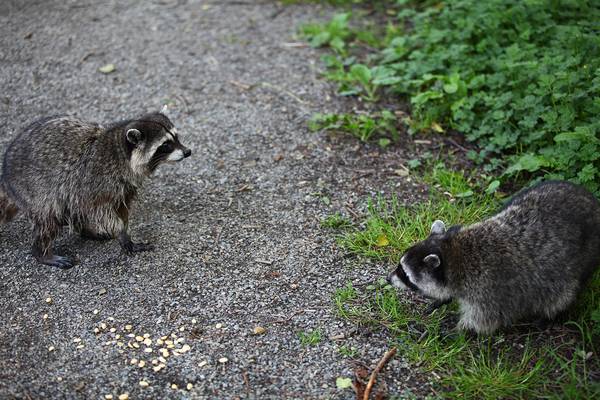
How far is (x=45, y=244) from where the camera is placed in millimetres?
4266

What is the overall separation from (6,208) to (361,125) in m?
2.84

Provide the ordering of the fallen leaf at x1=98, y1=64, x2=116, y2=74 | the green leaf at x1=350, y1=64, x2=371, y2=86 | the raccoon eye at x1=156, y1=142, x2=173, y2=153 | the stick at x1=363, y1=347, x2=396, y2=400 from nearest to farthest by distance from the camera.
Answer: the stick at x1=363, y1=347, x2=396, y2=400 < the raccoon eye at x1=156, y1=142, x2=173, y2=153 < the green leaf at x1=350, y1=64, x2=371, y2=86 < the fallen leaf at x1=98, y1=64, x2=116, y2=74

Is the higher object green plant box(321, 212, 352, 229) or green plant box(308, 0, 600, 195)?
green plant box(308, 0, 600, 195)

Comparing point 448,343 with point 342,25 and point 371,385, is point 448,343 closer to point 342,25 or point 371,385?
point 371,385

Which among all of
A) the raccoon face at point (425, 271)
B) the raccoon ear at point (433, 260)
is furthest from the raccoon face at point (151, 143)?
the raccoon ear at point (433, 260)

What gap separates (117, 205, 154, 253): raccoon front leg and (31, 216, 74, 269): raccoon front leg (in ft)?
1.18

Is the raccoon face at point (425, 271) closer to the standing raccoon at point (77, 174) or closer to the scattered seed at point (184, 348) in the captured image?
the scattered seed at point (184, 348)

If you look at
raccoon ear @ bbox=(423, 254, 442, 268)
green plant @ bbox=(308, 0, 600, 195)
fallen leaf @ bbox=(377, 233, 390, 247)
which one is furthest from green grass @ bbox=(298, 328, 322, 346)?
green plant @ bbox=(308, 0, 600, 195)

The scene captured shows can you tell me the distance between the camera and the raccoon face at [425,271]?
12.2ft

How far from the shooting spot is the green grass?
3777 mm

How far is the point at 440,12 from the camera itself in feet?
22.5

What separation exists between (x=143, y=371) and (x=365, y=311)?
4.39ft

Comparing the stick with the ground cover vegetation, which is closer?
the stick

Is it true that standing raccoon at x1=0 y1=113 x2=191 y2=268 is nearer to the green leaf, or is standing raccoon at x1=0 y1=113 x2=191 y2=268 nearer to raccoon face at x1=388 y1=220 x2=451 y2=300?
raccoon face at x1=388 y1=220 x2=451 y2=300
